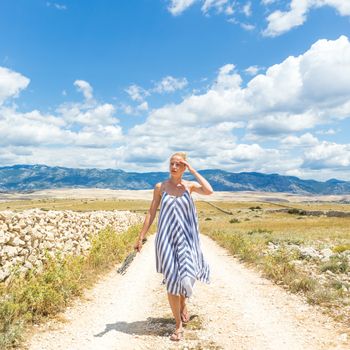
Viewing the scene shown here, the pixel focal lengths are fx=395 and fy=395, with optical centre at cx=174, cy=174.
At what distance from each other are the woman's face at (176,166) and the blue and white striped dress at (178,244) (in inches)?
18.3

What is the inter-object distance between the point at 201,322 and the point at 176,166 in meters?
3.60

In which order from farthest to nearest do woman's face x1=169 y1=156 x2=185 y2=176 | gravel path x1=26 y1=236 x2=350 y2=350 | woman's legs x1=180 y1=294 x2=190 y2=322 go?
woman's legs x1=180 y1=294 x2=190 y2=322, woman's face x1=169 y1=156 x2=185 y2=176, gravel path x1=26 y1=236 x2=350 y2=350

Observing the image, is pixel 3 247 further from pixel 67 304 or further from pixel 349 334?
pixel 349 334

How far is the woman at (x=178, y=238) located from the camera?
25.6 ft

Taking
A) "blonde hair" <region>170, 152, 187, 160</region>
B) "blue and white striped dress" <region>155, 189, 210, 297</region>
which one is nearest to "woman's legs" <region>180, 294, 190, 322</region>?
"blue and white striped dress" <region>155, 189, 210, 297</region>

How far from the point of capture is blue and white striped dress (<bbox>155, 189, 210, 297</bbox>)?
7.80 meters

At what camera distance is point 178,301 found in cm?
791

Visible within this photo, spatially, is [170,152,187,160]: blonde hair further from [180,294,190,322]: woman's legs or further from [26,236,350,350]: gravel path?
[26,236,350,350]: gravel path

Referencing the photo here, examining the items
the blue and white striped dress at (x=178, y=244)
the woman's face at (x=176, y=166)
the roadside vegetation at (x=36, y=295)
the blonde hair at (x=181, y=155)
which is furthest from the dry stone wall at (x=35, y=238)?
the blonde hair at (x=181, y=155)

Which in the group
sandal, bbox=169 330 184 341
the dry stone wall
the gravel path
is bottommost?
the gravel path

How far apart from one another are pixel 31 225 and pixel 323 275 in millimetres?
11134

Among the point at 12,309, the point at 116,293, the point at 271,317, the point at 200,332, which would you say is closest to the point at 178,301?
the point at 200,332

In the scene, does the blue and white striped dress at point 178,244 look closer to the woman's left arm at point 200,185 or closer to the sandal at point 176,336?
the woman's left arm at point 200,185

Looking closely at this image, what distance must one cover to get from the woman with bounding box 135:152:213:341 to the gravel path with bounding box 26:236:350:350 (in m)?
0.78
